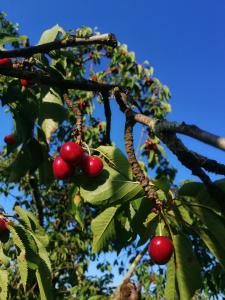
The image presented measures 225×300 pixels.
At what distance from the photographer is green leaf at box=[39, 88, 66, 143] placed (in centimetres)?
218

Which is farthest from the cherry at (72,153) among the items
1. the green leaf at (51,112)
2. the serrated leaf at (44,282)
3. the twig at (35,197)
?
the twig at (35,197)

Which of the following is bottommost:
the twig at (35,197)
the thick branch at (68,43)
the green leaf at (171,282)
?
the green leaf at (171,282)

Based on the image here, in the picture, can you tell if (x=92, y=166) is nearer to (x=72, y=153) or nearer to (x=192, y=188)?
(x=72, y=153)

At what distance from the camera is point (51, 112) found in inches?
87.0

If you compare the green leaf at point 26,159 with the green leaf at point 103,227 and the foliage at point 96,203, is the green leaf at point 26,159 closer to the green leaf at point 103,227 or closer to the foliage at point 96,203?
the foliage at point 96,203

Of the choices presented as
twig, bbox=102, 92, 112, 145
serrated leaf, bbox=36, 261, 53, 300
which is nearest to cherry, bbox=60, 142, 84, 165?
twig, bbox=102, 92, 112, 145

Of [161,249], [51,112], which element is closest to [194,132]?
[161,249]

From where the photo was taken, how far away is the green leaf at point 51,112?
2179mm

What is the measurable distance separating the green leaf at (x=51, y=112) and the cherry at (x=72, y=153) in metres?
0.59

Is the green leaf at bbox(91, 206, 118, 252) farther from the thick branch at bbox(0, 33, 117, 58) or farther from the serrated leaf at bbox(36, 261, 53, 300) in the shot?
the thick branch at bbox(0, 33, 117, 58)

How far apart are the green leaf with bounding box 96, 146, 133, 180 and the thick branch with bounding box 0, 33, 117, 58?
365 mm

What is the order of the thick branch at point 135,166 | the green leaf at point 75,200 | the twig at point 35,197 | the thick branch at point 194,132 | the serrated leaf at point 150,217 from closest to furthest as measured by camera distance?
the thick branch at point 194,132
the thick branch at point 135,166
the serrated leaf at point 150,217
the green leaf at point 75,200
the twig at point 35,197

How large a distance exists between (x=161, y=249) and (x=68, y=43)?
73 centimetres

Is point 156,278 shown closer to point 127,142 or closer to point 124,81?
point 124,81
